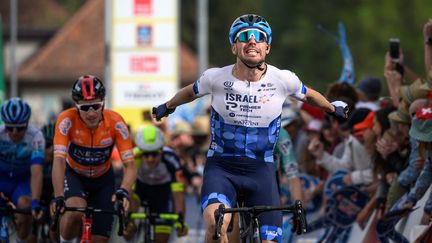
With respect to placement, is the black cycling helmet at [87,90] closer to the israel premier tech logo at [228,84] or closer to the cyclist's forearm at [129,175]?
the cyclist's forearm at [129,175]

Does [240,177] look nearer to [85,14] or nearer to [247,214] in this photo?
[247,214]

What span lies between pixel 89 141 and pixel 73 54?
201ft

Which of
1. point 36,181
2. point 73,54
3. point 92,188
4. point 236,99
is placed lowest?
point 92,188

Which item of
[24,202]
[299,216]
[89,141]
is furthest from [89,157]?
[299,216]

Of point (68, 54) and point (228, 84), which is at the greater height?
point (68, 54)

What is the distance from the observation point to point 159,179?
651 inches

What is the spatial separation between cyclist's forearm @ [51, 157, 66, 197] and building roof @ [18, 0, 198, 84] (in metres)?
59.9

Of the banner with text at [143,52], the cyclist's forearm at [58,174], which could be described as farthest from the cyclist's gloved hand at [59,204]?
the banner with text at [143,52]

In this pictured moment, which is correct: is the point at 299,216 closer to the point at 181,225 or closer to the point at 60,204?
the point at 60,204

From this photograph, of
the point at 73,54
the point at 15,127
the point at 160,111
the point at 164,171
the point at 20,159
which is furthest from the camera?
the point at 73,54

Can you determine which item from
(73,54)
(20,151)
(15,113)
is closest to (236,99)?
(15,113)

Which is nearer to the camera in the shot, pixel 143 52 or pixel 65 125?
pixel 65 125

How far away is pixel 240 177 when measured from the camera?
37.4 ft

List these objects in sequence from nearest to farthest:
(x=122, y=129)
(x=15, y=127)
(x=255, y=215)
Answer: (x=255, y=215) < (x=122, y=129) < (x=15, y=127)
